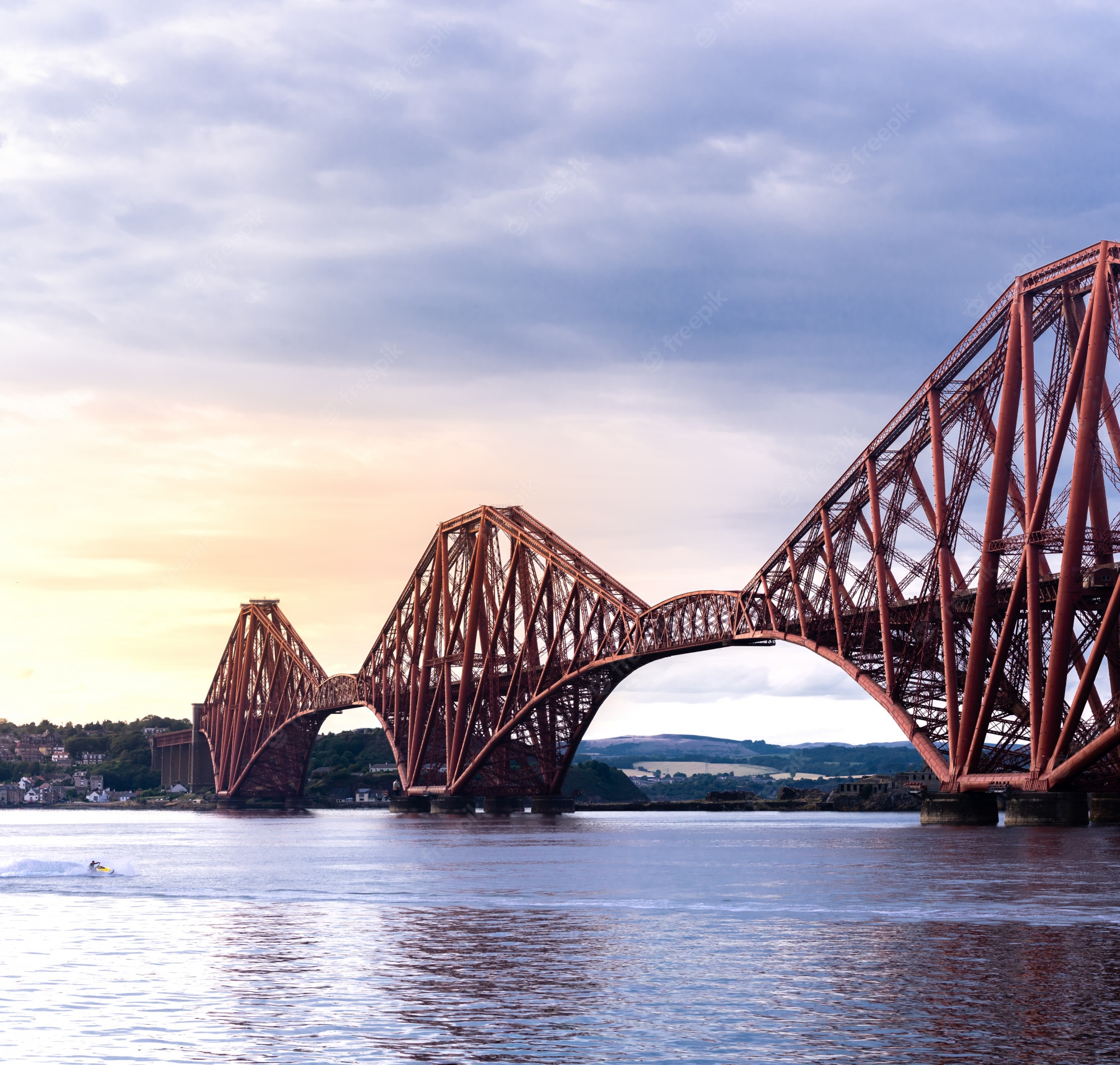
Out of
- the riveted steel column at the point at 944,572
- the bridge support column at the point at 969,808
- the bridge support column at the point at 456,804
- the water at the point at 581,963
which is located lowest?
the bridge support column at the point at 456,804

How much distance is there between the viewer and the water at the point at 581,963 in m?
23.9

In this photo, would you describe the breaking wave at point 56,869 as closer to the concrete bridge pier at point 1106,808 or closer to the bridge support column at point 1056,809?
the bridge support column at point 1056,809

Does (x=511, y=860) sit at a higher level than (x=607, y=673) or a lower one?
lower

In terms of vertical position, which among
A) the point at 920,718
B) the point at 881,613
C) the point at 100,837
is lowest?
the point at 100,837

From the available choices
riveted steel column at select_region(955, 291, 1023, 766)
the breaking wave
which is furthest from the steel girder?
the breaking wave

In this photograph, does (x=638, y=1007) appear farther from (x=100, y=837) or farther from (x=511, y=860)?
(x=100, y=837)

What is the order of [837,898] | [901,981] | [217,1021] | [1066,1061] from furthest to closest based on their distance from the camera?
[837,898]
[901,981]
[217,1021]
[1066,1061]

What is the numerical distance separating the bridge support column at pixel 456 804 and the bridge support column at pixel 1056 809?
301 feet

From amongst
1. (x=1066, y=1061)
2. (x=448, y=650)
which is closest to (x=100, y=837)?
(x=448, y=650)

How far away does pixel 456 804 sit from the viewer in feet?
550

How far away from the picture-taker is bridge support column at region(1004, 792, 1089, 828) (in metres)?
80.1

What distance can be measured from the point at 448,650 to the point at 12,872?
9370cm

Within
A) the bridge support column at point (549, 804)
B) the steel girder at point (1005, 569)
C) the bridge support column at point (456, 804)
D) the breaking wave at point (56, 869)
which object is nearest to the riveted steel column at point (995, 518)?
the steel girder at point (1005, 569)

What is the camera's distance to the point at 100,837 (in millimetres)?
136625
